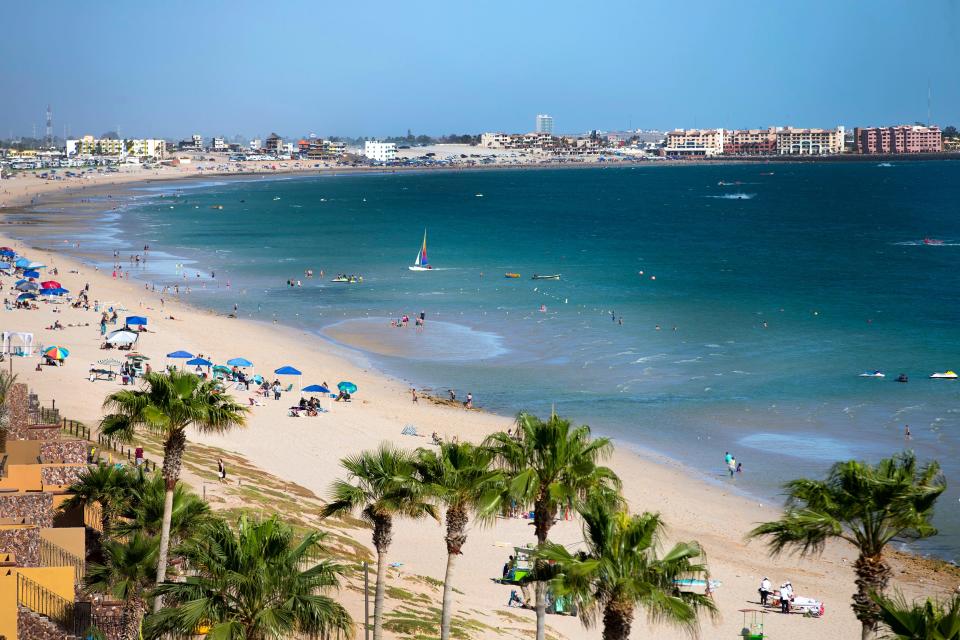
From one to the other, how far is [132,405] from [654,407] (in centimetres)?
3085

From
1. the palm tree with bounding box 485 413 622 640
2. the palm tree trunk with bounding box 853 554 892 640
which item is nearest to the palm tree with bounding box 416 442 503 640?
the palm tree with bounding box 485 413 622 640

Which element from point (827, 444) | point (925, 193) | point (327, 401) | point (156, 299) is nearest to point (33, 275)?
point (156, 299)

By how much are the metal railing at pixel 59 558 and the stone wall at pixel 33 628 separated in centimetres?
245

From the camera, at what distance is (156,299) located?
69438 millimetres

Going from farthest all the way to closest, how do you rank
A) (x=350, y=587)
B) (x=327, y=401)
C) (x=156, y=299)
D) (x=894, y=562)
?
1. (x=156, y=299)
2. (x=327, y=401)
3. (x=894, y=562)
4. (x=350, y=587)

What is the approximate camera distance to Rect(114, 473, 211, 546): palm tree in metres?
17.2

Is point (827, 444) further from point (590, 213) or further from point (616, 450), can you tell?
point (590, 213)

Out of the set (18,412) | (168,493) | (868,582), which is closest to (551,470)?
(868,582)

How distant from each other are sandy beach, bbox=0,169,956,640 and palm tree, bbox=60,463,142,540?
15.2ft

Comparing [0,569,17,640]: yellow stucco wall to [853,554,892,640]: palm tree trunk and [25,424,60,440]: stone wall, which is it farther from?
[853,554,892,640]: palm tree trunk

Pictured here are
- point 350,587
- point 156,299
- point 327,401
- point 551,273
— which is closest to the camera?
point 350,587

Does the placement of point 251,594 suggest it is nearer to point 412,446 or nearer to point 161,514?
point 161,514

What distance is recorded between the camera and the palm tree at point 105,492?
61.5 feet

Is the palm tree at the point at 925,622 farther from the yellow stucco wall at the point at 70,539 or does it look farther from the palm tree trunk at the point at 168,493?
the yellow stucco wall at the point at 70,539
